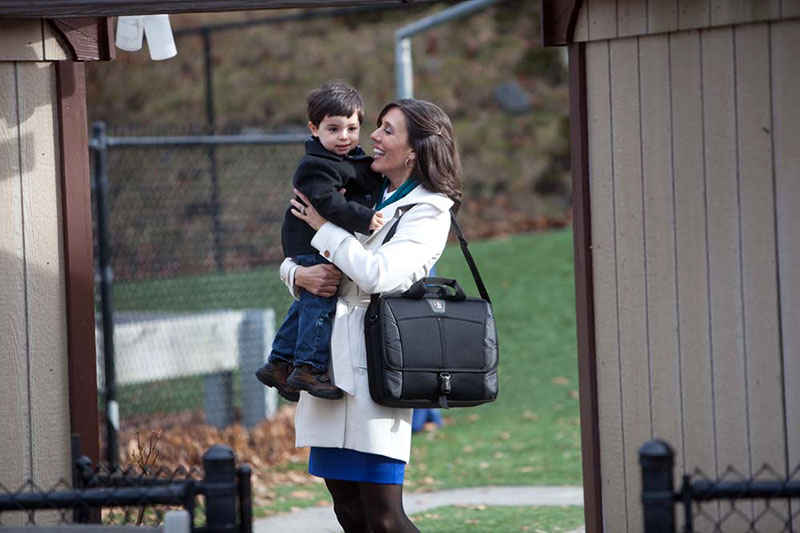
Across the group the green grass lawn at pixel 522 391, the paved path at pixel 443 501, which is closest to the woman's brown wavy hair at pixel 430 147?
the paved path at pixel 443 501

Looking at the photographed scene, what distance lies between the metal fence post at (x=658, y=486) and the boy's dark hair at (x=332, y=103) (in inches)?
67.8

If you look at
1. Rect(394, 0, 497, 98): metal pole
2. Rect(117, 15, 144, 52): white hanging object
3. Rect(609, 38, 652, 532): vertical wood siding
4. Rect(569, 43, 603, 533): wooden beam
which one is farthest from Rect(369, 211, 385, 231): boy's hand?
Rect(394, 0, 497, 98): metal pole

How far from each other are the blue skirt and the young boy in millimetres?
204

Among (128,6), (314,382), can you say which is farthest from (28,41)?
(314,382)

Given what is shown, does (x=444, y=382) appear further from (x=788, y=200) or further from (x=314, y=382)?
(x=788, y=200)

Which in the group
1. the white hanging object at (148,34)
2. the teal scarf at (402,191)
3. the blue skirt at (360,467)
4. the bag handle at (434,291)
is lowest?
the blue skirt at (360,467)

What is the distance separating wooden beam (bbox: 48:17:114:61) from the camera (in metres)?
4.20

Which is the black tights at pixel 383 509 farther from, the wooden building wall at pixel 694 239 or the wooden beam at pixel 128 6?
the wooden beam at pixel 128 6

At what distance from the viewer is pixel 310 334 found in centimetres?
394

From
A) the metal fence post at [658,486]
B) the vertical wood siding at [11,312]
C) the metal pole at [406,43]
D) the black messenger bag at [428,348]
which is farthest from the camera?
the metal pole at [406,43]

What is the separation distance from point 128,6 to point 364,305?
50.7 inches

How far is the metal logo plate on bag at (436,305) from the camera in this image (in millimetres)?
3900

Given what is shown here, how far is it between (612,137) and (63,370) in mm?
2101

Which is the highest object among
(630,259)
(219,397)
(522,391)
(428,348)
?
(630,259)
